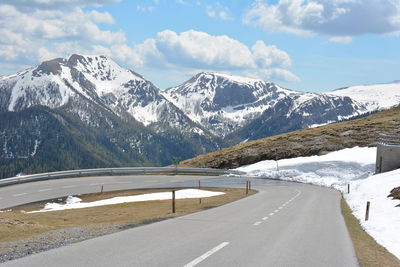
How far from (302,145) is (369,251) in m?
70.6

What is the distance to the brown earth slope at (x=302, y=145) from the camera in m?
80.1

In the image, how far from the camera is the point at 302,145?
83.9 m

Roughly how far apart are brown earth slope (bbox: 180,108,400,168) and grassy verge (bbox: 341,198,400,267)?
6062 cm

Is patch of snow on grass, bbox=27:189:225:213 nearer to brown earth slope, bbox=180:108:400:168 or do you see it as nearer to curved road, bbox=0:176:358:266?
curved road, bbox=0:176:358:266

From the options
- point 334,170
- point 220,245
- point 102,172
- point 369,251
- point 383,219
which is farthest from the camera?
point 334,170

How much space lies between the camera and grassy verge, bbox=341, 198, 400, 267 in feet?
41.6

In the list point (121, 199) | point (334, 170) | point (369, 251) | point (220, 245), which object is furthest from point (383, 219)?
point (334, 170)

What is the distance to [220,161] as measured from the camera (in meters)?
83.2

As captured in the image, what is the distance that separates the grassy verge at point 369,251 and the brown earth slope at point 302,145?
60.6m

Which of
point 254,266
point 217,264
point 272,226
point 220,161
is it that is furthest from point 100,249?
point 220,161

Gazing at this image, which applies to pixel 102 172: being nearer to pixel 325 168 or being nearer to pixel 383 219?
pixel 325 168

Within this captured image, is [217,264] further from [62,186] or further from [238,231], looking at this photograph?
[62,186]

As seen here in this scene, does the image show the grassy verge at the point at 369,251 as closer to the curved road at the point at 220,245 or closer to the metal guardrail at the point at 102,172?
the curved road at the point at 220,245

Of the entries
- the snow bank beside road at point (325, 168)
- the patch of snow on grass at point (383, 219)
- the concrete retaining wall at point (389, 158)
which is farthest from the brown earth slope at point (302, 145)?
the patch of snow on grass at point (383, 219)
